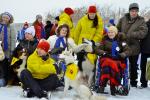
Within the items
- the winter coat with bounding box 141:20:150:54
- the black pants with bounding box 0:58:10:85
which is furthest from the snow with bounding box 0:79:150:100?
the winter coat with bounding box 141:20:150:54

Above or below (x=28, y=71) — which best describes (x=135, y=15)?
above

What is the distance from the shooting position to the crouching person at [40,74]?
6.50 m

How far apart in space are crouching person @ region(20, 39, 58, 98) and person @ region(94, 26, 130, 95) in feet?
3.21

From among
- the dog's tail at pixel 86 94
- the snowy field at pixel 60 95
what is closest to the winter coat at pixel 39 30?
the snowy field at pixel 60 95

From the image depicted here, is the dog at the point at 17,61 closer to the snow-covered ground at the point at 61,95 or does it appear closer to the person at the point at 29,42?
the person at the point at 29,42

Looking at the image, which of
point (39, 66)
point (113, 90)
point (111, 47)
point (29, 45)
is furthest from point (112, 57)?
point (29, 45)

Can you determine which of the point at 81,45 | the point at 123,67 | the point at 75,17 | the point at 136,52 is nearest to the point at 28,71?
the point at 81,45

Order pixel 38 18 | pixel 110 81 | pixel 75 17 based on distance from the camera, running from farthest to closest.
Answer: pixel 75 17
pixel 38 18
pixel 110 81

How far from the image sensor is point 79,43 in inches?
316

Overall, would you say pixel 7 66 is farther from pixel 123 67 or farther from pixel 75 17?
pixel 75 17

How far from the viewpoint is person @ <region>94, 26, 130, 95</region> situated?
709cm

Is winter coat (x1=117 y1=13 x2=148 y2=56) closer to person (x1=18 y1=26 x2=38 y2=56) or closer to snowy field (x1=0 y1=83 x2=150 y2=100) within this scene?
snowy field (x1=0 y1=83 x2=150 y2=100)

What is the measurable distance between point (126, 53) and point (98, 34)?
2.90 ft

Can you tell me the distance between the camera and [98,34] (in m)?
7.87
